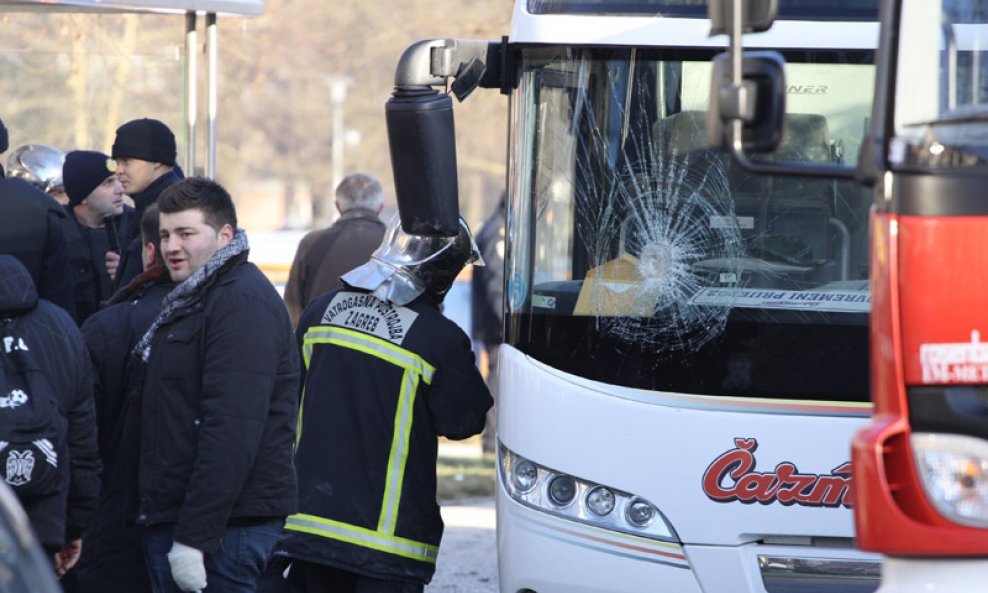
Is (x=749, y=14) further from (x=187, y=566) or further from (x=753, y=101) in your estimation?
(x=187, y=566)

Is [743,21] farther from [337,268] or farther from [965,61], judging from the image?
[337,268]

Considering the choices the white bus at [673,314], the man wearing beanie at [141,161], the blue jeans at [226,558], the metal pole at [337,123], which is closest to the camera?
the white bus at [673,314]

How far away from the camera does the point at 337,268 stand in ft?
31.0

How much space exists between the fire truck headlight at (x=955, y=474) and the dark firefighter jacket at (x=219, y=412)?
2278 mm

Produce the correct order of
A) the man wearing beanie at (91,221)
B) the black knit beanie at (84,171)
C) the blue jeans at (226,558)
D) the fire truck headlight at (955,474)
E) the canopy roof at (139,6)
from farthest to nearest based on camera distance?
the canopy roof at (139,6)
the black knit beanie at (84,171)
the man wearing beanie at (91,221)
the blue jeans at (226,558)
the fire truck headlight at (955,474)

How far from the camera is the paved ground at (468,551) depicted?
8.41m

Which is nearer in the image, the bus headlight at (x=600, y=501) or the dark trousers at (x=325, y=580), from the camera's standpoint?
the bus headlight at (x=600, y=501)

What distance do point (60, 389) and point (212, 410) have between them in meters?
0.47

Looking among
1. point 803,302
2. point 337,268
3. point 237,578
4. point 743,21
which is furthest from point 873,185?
point 337,268

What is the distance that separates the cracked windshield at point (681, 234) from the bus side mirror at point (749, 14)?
1.27m

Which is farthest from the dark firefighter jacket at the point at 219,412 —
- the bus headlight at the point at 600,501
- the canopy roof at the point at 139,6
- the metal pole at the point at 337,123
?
the metal pole at the point at 337,123

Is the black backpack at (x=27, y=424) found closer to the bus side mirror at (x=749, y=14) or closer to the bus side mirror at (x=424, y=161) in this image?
the bus side mirror at (x=424, y=161)

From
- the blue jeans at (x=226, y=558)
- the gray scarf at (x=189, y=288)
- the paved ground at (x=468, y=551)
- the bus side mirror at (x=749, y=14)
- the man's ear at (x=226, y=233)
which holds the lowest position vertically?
the paved ground at (x=468, y=551)

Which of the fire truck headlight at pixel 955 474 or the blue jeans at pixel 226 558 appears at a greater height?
the fire truck headlight at pixel 955 474
